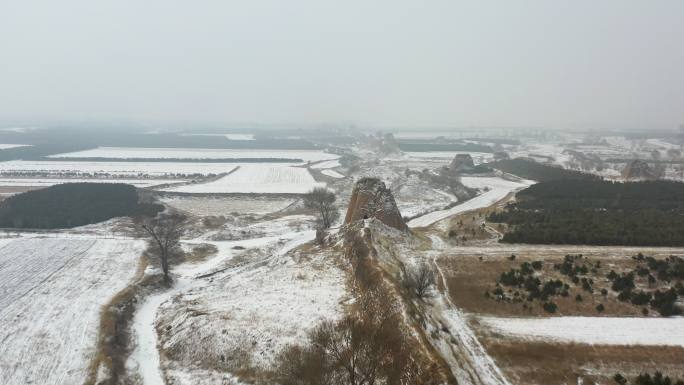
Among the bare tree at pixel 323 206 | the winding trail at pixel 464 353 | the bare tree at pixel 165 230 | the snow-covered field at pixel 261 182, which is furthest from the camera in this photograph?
the snow-covered field at pixel 261 182

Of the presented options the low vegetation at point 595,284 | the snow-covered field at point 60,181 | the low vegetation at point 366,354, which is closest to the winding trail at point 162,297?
the low vegetation at point 366,354

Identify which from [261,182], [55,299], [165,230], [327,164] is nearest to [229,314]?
[55,299]

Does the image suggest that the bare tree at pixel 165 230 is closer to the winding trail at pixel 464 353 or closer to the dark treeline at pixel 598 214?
the winding trail at pixel 464 353

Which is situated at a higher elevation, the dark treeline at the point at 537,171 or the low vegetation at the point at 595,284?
the dark treeline at the point at 537,171

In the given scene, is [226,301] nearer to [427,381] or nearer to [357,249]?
[357,249]

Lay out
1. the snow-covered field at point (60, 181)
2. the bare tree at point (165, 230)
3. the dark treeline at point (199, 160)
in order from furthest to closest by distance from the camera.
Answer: the dark treeline at point (199, 160) → the snow-covered field at point (60, 181) → the bare tree at point (165, 230)

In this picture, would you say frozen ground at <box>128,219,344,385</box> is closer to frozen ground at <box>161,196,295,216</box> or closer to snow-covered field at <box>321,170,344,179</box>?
frozen ground at <box>161,196,295,216</box>

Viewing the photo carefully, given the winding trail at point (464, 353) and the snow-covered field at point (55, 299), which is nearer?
the winding trail at point (464, 353)
